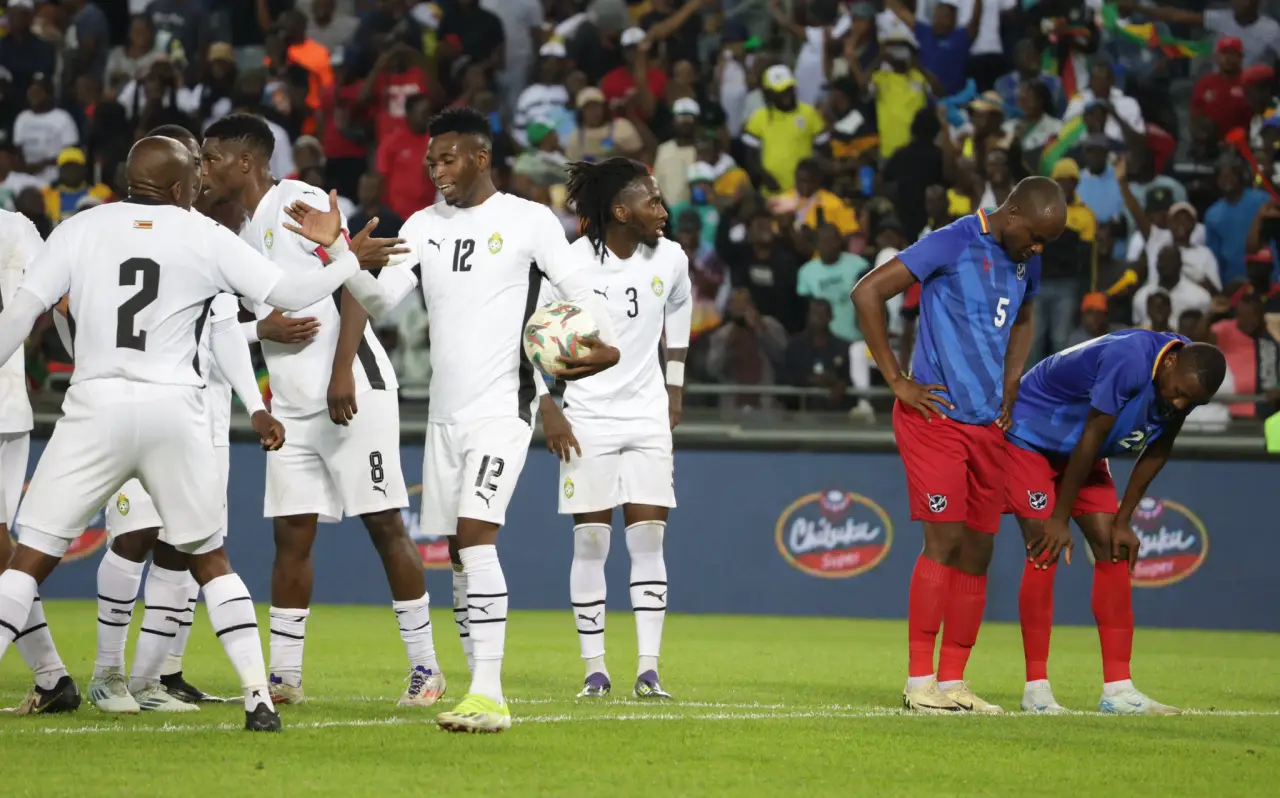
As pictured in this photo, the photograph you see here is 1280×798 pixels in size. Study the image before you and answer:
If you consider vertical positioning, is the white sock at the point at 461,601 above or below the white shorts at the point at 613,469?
below

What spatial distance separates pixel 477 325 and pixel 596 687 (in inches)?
86.1

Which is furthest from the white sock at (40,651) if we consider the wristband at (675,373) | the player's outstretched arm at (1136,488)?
the player's outstretched arm at (1136,488)

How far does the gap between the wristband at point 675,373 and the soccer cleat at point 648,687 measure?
1794 millimetres

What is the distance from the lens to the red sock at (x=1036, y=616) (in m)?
8.49

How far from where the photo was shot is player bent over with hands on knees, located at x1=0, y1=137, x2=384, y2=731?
6746 mm

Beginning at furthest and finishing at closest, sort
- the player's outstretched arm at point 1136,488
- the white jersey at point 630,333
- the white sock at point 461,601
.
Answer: the white jersey at point 630,333
the white sock at point 461,601
the player's outstretched arm at point 1136,488

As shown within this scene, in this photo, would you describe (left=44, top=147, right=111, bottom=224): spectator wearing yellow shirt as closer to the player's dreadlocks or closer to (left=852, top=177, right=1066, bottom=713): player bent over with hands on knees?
the player's dreadlocks

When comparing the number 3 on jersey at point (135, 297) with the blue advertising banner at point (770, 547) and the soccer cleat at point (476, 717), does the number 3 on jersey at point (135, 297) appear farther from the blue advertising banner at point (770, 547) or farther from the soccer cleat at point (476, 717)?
the blue advertising banner at point (770, 547)

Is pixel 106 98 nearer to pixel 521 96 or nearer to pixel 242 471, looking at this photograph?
pixel 521 96

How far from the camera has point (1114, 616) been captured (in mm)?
8555

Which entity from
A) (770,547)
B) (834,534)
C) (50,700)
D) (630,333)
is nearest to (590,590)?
(630,333)

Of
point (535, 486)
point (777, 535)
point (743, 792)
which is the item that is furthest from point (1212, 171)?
point (743, 792)

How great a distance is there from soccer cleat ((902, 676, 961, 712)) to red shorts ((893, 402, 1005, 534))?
78 cm

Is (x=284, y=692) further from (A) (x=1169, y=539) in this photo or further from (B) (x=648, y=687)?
(A) (x=1169, y=539)
